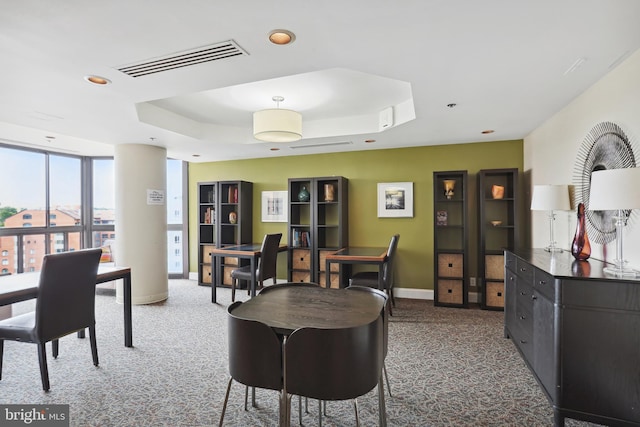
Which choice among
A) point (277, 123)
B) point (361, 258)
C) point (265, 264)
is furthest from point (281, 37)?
point (265, 264)

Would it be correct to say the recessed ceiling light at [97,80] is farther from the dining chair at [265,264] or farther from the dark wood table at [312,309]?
the dining chair at [265,264]

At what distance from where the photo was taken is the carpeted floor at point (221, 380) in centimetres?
219

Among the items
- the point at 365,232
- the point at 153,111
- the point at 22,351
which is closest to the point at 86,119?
the point at 153,111

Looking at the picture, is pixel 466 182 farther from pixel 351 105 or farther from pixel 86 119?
pixel 86 119

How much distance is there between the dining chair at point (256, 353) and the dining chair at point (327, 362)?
7 cm

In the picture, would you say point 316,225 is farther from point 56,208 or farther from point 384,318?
point 56,208

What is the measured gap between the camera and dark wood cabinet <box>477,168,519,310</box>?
4.37m

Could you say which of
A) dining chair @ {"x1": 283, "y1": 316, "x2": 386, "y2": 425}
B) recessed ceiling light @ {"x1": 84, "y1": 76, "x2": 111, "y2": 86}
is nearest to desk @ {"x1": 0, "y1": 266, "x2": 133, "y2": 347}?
recessed ceiling light @ {"x1": 84, "y1": 76, "x2": 111, "y2": 86}

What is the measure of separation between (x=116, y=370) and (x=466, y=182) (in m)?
4.59

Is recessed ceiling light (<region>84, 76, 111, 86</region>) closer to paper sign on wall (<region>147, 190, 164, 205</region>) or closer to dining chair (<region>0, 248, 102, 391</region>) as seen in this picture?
dining chair (<region>0, 248, 102, 391</region>)

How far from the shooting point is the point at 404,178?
5.16 metres

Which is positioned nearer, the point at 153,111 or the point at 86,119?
the point at 86,119

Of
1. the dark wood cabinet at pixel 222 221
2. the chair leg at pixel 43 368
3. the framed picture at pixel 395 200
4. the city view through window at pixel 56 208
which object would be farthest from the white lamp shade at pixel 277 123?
the city view through window at pixel 56 208

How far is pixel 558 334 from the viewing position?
2012mm
